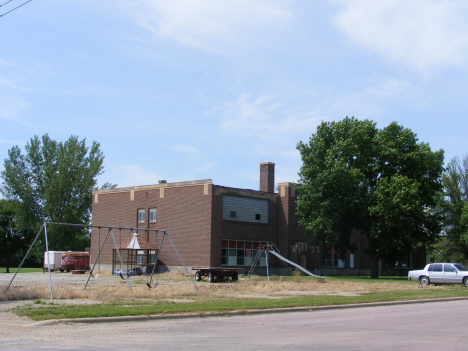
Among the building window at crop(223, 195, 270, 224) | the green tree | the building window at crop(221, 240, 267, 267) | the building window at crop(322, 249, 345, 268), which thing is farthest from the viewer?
the green tree

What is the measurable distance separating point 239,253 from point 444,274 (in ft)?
64.5

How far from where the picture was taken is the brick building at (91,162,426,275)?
4872 centimetres

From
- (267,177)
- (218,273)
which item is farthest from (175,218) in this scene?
(218,273)

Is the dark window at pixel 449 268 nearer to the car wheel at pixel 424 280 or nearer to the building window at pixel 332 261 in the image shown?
the car wheel at pixel 424 280

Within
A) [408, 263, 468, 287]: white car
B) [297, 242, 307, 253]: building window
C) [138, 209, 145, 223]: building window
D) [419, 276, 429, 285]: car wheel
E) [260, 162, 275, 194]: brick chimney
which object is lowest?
[419, 276, 429, 285]: car wheel

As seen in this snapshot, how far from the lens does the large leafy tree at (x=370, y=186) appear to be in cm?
4559

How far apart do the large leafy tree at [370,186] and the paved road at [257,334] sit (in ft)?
97.1

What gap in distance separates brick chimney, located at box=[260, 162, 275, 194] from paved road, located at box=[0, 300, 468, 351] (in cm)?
3933

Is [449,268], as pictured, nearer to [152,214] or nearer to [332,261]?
[332,261]

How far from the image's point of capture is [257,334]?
12.2 m

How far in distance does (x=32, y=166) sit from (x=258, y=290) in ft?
210

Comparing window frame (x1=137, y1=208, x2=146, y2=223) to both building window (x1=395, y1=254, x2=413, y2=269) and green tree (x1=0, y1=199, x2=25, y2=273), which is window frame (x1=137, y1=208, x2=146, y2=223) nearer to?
building window (x1=395, y1=254, x2=413, y2=269)

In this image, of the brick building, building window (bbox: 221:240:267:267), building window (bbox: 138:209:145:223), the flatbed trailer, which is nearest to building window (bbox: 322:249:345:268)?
the brick building

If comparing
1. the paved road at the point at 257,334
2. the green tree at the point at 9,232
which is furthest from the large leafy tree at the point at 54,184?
the paved road at the point at 257,334
